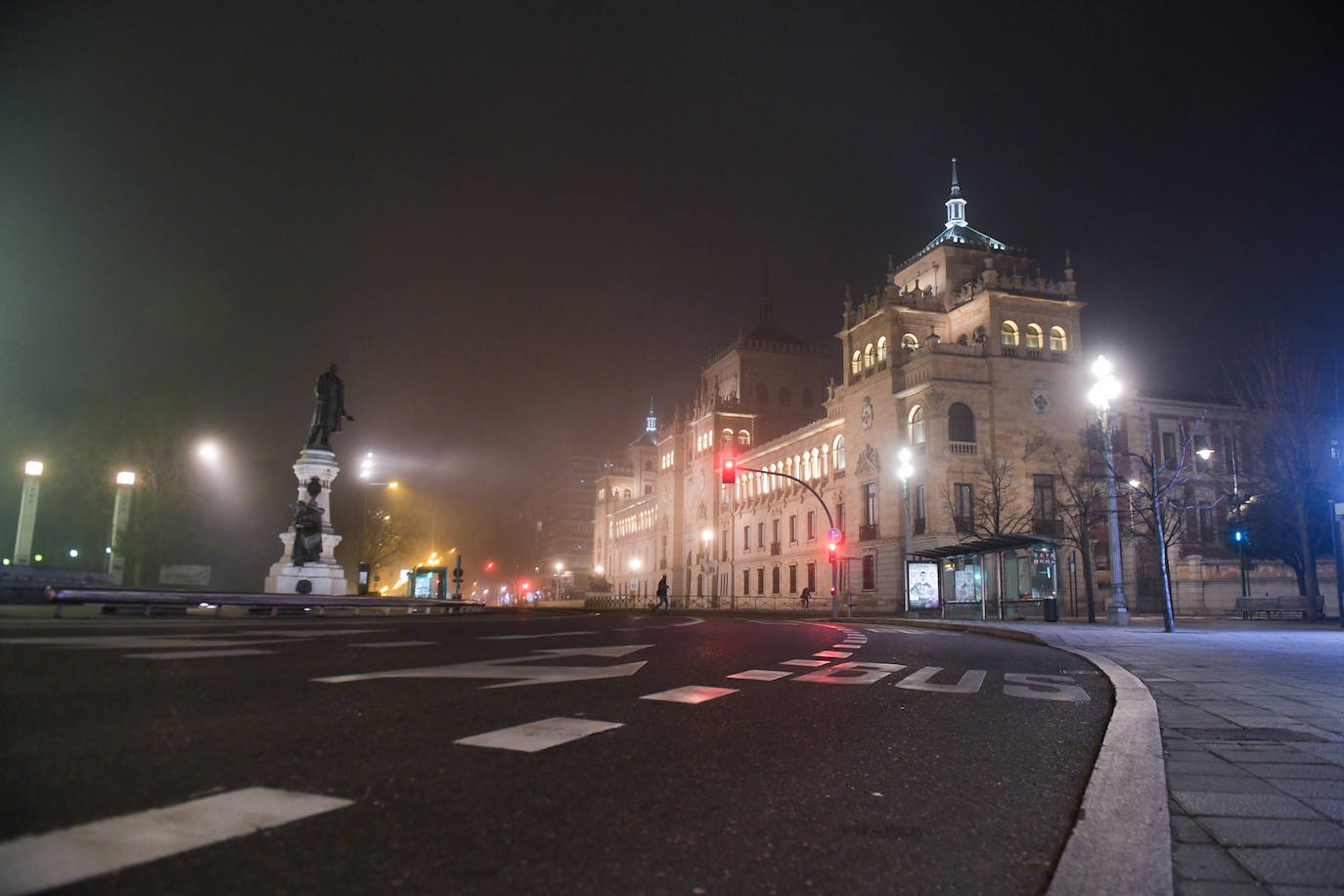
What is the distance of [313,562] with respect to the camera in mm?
31031

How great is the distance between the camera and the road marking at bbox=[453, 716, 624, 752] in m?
3.68

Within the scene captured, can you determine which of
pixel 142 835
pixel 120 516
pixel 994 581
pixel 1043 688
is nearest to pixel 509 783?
pixel 142 835

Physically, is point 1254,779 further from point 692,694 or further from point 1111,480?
point 1111,480

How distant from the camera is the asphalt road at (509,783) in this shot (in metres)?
2.04

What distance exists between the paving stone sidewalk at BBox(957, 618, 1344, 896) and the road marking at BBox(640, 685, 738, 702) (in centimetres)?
285

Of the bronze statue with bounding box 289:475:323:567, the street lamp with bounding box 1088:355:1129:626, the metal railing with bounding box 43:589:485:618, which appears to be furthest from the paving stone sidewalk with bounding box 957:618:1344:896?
the bronze statue with bounding box 289:475:323:567

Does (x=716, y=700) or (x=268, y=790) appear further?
(x=716, y=700)

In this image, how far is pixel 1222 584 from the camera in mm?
39625

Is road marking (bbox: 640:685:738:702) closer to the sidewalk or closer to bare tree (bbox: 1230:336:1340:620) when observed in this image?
the sidewalk

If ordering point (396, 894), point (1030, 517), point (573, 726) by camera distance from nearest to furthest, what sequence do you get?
point (396, 894), point (573, 726), point (1030, 517)

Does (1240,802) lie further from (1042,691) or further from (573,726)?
(1042,691)

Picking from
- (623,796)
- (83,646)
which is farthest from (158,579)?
(623,796)

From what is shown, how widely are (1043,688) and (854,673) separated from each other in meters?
1.78

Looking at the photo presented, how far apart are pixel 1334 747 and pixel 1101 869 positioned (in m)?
3.39
